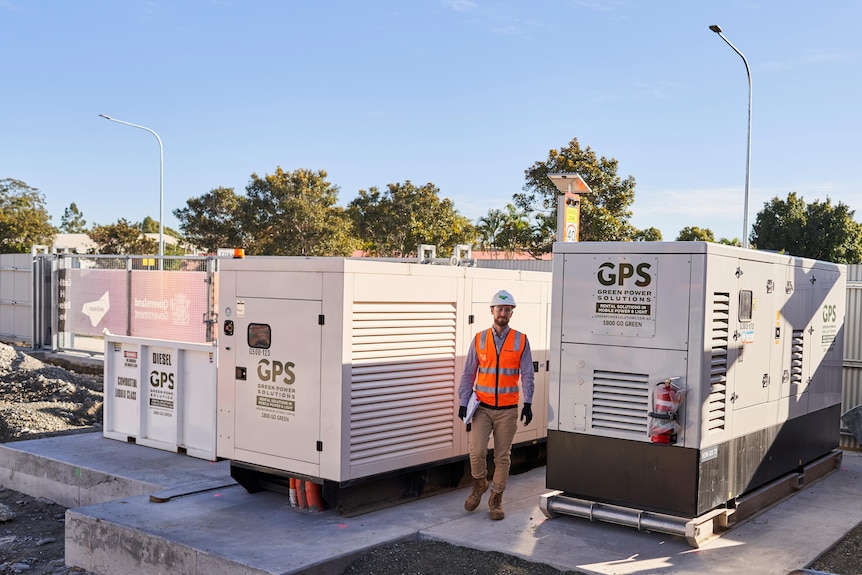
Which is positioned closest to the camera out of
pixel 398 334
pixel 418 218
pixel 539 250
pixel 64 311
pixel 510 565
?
pixel 510 565

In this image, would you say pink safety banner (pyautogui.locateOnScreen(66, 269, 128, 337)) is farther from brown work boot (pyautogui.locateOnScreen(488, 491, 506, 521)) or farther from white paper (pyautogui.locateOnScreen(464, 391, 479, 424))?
brown work boot (pyautogui.locateOnScreen(488, 491, 506, 521))

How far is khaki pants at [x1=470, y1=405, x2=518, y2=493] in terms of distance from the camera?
720 cm

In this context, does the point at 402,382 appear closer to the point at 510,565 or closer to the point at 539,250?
the point at 510,565

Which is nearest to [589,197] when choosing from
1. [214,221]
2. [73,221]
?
[214,221]

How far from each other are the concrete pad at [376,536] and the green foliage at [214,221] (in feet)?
131

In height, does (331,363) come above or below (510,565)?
above

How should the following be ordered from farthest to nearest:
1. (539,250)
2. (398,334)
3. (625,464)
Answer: (539,250), (398,334), (625,464)

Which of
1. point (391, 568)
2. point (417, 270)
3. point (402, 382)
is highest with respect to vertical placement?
point (417, 270)

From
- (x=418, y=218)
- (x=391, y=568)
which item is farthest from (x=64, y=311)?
(x=418, y=218)

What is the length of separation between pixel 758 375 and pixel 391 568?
12.5ft

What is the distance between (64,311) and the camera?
20250 mm

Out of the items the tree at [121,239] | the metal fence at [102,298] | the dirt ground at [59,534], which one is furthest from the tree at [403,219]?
the dirt ground at [59,534]

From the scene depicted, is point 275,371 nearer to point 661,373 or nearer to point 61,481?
point 661,373

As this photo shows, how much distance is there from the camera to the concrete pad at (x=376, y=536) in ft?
19.9
